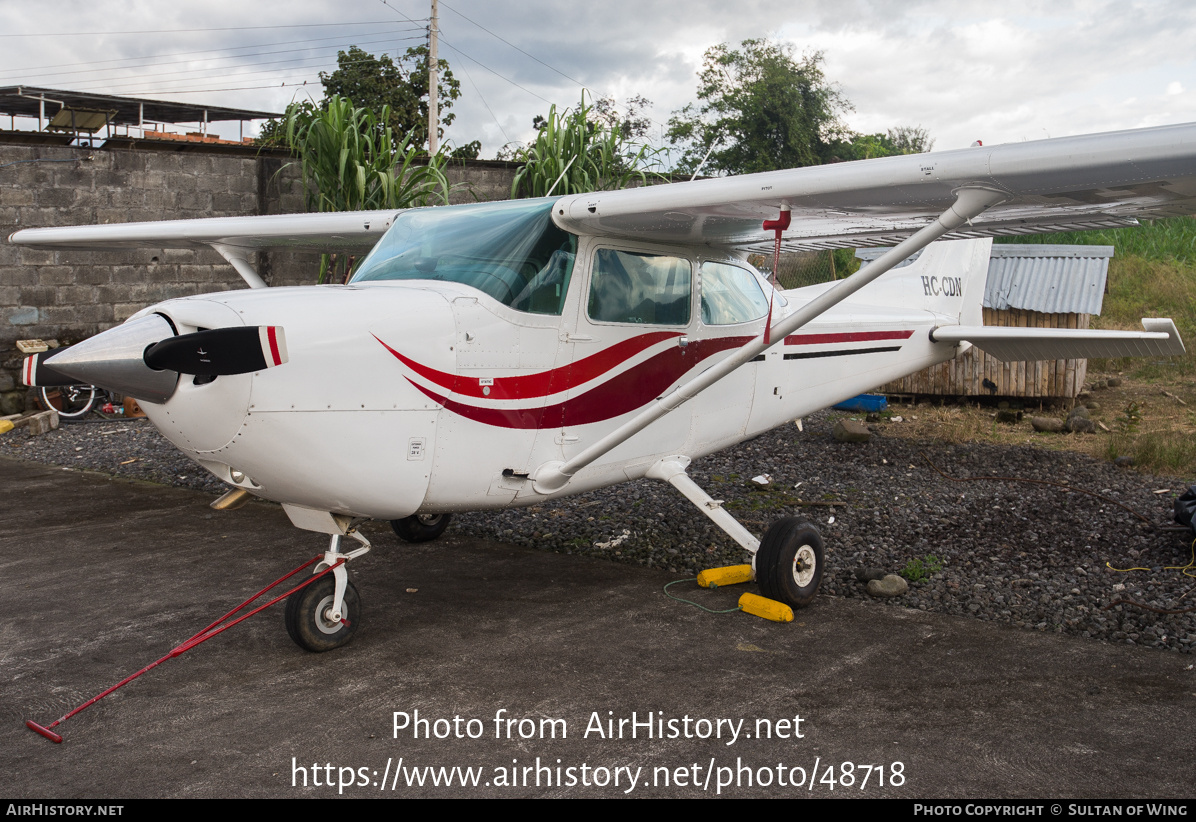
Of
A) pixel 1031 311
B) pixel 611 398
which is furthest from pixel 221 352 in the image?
pixel 1031 311

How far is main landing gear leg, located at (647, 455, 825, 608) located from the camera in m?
4.54

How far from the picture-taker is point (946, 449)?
863cm

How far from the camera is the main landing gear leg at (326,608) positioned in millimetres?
3887

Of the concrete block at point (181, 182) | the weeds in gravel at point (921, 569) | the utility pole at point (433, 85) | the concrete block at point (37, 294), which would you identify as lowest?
the weeds in gravel at point (921, 569)

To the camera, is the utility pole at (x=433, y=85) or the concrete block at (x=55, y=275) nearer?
the concrete block at (x=55, y=275)

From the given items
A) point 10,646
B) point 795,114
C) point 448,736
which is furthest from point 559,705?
point 795,114

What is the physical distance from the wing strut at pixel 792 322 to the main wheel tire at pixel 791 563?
94 cm

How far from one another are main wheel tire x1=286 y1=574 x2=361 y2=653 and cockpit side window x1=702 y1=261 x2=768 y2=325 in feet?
8.36

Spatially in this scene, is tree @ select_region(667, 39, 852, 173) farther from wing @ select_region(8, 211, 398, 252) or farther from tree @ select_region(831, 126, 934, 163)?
wing @ select_region(8, 211, 398, 252)

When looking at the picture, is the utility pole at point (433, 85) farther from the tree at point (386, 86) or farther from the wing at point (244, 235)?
the wing at point (244, 235)

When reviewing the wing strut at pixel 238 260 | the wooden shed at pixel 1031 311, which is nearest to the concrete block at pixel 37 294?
the wing strut at pixel 238 260

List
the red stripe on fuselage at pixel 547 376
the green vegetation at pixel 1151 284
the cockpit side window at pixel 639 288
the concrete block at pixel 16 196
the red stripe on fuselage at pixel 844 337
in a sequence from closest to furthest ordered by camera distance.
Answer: the red stripe on fuselage at pixel 547 376, the cockpit side window at pixel 639 288, the red stripe on fuselage at pixel 844 337, the concrete block at pixel 16 196, the green vegetation at pixel 1151 284

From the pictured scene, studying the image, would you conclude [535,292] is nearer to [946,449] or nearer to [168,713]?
[168,713]

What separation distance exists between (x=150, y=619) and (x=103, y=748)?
1.39m
